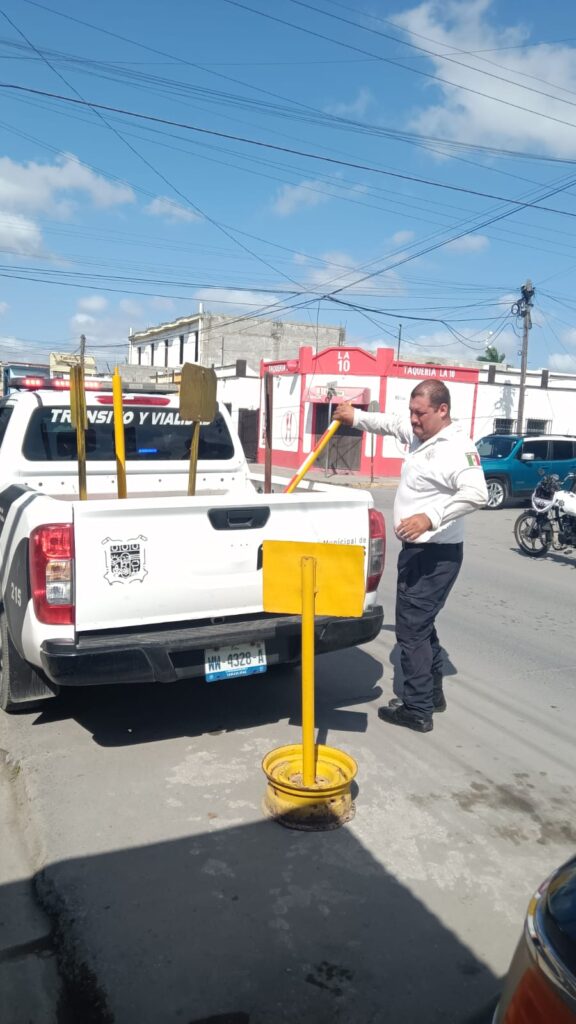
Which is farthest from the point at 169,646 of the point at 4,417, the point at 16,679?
the point at 4,417

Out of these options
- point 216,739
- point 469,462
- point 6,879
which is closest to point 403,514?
point 469,462

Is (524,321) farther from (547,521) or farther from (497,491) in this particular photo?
(547,521)

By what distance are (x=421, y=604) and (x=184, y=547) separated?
1.47 metres

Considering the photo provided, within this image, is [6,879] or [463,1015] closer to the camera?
[463,1015]

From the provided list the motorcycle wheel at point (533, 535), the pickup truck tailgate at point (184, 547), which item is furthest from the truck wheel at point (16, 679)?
the motorcycle wheel at point (533, 535)

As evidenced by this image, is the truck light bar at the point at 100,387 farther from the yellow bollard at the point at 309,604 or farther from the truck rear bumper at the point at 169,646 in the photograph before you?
the yellow bollard at the point at 309,604

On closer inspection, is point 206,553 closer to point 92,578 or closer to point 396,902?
point 92,578

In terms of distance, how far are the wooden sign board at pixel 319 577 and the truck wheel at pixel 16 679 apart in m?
1.55

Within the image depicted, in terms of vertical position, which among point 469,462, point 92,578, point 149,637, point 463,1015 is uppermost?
point 469,462

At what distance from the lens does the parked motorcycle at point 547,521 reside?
11.3m

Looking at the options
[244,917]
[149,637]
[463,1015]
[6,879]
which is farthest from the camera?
[149,637]

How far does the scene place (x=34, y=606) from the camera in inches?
146

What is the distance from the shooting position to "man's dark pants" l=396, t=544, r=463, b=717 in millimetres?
4590

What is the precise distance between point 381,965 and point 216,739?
6.61 ft
